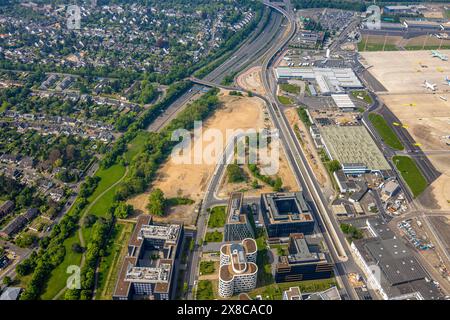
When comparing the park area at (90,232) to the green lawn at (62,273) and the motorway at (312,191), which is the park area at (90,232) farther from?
the motorway at (312,191)

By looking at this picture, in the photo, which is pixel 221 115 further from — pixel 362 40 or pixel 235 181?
pixel 362 40

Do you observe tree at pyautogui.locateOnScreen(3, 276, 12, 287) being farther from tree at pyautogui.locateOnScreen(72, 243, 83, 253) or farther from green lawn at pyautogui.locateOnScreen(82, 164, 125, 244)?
green lawn at pyautogui.locateOnScreen(82, 164, 125, 244)

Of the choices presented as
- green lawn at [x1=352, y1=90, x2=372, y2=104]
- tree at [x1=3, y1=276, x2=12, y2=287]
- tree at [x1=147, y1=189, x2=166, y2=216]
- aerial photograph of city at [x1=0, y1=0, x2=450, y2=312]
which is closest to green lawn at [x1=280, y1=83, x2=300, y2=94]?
aerial photograph of city at [x1=0, y1=0, x2=450, y2=312]

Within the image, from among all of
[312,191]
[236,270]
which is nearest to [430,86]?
[312,191]

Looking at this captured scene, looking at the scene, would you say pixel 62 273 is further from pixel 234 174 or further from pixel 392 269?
pixel 392 269

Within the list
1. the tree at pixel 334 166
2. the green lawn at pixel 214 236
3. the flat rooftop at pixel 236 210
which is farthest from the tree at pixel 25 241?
the tree at pixel 334 166

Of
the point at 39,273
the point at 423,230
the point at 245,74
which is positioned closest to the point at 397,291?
the point at 423,230
